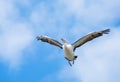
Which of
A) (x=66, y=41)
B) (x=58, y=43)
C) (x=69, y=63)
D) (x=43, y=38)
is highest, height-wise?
(x=43, y=38)

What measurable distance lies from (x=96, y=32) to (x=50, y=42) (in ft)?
7.15

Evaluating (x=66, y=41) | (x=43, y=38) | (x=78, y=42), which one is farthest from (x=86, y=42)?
(x=43, y=38)

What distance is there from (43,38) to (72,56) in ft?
9.28

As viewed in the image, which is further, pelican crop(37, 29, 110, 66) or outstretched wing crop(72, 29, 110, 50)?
outstretched wing crop(72, 29, 110, 50)

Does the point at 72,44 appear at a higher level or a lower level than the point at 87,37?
lower

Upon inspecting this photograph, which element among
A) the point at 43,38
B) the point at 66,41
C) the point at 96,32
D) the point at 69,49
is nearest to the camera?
the point at 69,49

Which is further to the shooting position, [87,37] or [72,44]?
[87,37]

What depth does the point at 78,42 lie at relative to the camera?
24.1 ft

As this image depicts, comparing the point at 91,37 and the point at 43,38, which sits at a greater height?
the point at 43,38

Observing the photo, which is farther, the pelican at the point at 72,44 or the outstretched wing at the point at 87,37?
the outstretched wing at the point at 87,37

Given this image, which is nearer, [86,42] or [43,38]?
[86,42]

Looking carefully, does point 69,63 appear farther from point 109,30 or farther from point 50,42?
point 109,30

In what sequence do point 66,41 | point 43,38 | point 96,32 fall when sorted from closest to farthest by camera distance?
point 66,41 < point 96,32 < point 43,38

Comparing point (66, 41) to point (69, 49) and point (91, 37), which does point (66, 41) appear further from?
point (91, 37)
